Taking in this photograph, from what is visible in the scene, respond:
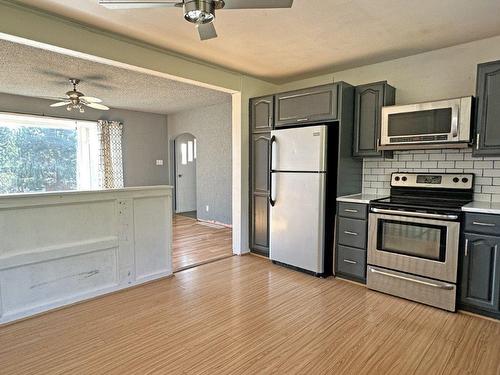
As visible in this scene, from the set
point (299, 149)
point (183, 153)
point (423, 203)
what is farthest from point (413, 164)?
point (183, 153)

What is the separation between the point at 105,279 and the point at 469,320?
3.18 meters

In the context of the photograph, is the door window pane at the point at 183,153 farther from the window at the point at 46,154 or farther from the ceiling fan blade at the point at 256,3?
the ceiling fan blade at the point at 256,3

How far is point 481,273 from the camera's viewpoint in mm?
2365

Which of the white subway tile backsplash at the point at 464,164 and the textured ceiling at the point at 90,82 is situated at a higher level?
the textured ceiling at the point at 90,82

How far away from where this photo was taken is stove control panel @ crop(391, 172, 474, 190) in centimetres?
280

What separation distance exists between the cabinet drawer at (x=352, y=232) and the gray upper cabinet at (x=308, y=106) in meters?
1.12

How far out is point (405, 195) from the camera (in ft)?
10.5

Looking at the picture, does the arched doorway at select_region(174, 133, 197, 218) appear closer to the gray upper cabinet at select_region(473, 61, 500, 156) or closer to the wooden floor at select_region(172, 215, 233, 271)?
the wooden floor at select_region(172, 215, 233, 271)

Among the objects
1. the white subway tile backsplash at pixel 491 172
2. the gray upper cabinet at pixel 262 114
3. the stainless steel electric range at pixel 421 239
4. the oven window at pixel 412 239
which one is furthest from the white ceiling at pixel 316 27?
the oven window at pixel 412 239

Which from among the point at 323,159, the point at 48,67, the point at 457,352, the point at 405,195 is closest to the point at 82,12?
the point at 48,67

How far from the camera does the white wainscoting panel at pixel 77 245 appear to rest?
2301 millimetres

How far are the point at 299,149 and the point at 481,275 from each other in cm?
198

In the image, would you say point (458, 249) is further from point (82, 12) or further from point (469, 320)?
point (82, 12)

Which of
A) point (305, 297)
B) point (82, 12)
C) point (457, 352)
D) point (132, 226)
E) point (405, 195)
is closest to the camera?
point (457, 352)
